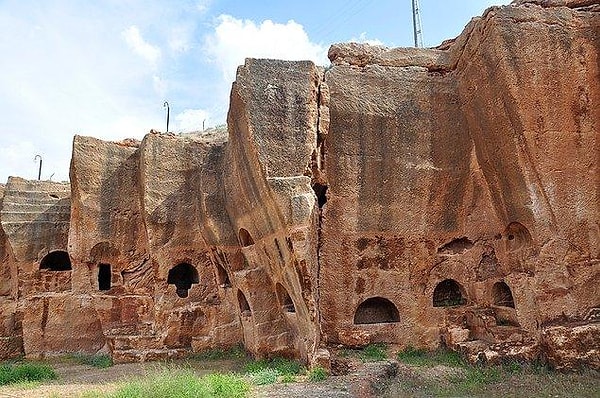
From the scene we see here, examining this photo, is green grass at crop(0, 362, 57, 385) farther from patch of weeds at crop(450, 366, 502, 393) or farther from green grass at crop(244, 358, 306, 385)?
patch of weeds at crop(450, 366, 502, 393)

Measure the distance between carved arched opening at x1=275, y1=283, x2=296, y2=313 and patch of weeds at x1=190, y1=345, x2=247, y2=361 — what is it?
1807 mm

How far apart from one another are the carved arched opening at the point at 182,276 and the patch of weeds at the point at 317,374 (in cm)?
570

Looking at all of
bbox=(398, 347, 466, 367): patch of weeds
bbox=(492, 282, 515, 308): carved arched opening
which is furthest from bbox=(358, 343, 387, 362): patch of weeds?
bbox=(492, 282, 515, 308): carved arched opening

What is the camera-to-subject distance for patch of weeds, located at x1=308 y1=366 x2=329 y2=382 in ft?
29.6

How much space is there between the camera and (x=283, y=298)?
1135 cm

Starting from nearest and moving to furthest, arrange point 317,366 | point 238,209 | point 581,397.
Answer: point 581,397, point 317,366, point 238,209

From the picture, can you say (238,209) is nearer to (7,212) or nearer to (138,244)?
(138,244)

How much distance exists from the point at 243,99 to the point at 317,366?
5.11 metres

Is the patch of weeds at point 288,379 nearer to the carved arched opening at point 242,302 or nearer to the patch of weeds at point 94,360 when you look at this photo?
the carved arched opening at point 242,302

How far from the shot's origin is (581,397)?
764 centimetres

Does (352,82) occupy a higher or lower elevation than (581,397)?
higher

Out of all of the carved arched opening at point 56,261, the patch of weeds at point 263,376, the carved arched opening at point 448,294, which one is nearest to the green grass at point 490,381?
the carved arched opening at point 448,294

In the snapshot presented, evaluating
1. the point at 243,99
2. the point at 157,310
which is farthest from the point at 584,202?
the point at 157,310

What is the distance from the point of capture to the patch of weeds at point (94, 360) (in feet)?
39.8
